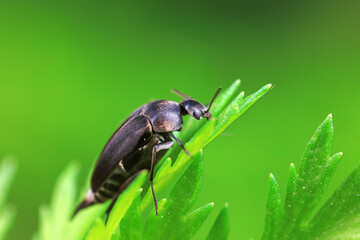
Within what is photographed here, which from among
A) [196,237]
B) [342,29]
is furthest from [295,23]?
[196,237]

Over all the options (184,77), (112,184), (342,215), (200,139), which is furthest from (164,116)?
(184,77)

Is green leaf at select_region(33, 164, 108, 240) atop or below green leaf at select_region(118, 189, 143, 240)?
below

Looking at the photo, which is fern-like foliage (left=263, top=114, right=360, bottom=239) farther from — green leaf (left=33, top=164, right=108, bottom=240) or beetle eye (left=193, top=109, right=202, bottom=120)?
beetle eye (left=193, top=109, right=202, bottom=120)

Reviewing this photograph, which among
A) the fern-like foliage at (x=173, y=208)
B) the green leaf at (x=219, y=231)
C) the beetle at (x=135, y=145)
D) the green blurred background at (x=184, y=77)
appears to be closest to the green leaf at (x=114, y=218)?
the fern-like foliage at (x=173, y=208)

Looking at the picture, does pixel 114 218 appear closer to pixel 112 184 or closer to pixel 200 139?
pixel 200 139

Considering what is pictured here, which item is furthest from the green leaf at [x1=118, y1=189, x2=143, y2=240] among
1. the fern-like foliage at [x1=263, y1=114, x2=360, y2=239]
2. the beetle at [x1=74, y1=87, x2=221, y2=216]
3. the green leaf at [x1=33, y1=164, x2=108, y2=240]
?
the beetle at [x1=74, y1=87, x2=221, y2=216]

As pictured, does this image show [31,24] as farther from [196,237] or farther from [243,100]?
[243,100]
